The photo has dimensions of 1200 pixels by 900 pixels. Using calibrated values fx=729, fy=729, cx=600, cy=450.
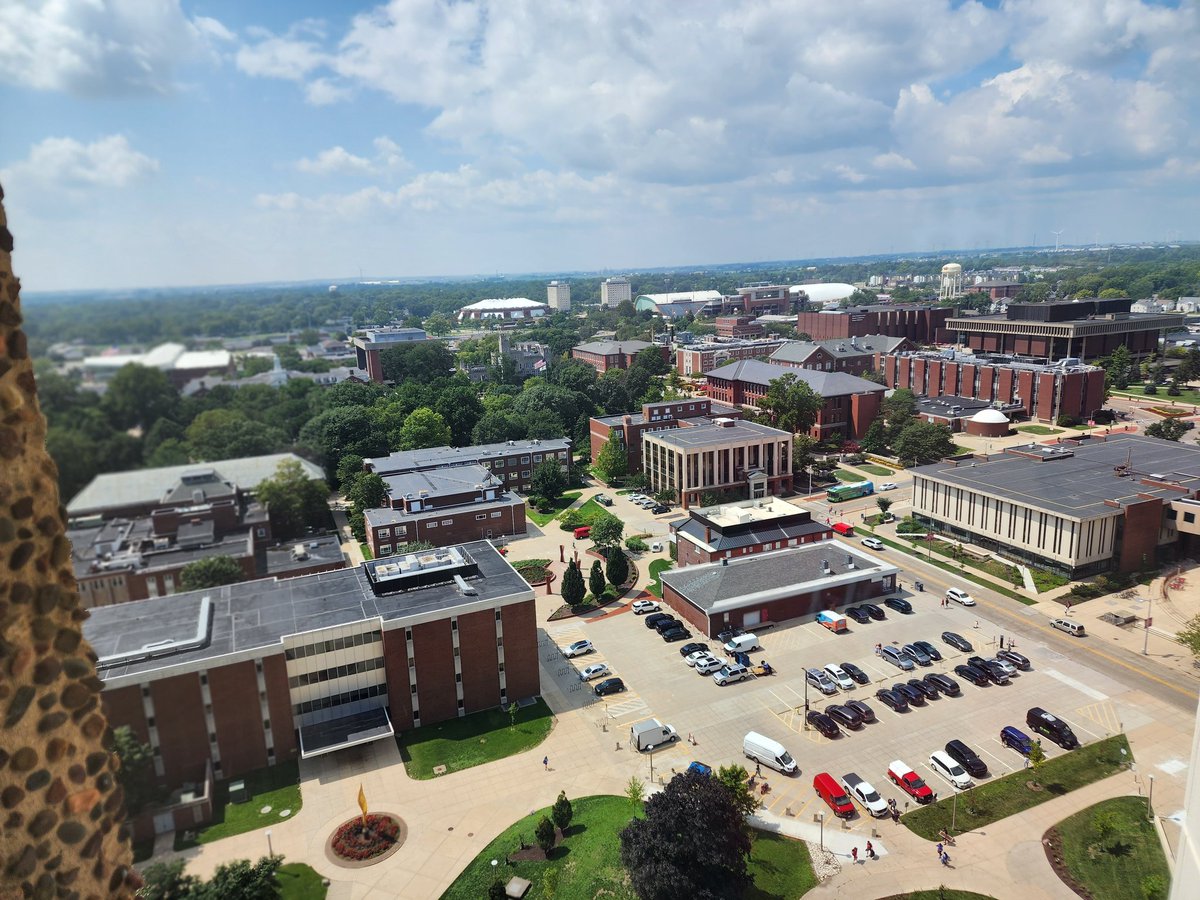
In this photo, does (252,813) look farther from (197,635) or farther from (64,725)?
(64,725)

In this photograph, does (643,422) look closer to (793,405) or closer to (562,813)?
(793,405)

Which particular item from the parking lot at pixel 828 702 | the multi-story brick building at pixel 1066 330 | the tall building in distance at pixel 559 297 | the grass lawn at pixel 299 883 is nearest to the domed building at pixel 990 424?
the multi-story brick building at pixel 1066 330

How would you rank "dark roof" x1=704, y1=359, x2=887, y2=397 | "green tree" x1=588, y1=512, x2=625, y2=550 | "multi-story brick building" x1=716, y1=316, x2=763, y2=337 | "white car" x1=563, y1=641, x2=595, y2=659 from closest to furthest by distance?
"white car" x1=563, y1=641, x2=595, y2=659, "green tree" x1=588, y1=512, x2=625, y2=550, "dark roof" x1=704, y1=359, x2=887, y2=397, "multi-story brick building" x1=716, y1=316, x2=763, y2=337

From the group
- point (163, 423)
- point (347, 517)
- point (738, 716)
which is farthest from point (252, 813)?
point (347, 517)

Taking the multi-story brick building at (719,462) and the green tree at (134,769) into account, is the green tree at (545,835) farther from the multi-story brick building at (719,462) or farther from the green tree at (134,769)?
the multi-story brick building at (719,462)

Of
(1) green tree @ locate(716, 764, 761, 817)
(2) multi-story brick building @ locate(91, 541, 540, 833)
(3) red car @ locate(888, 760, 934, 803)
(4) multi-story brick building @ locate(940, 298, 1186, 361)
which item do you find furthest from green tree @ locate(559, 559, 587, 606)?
(4) multi-story brick building @ locate(940, 298, 1186, 361)

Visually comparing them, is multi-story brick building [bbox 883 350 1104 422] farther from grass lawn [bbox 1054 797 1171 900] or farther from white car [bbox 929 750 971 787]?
white car [bbox 929 750 971 787]
